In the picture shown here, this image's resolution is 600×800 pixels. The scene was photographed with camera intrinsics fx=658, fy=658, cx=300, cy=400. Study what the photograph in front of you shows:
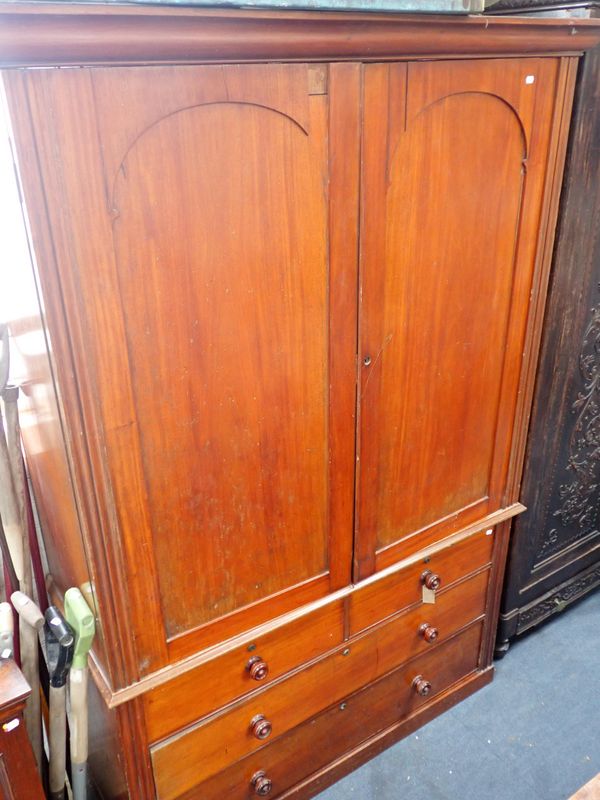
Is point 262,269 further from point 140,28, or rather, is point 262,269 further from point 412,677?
point 412,677

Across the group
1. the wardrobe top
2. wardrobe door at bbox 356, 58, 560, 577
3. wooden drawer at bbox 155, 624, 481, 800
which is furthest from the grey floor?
the wardrobe top

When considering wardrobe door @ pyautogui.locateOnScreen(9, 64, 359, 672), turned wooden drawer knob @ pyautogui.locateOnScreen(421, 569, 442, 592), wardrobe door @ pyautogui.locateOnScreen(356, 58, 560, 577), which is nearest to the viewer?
wardrobe door @ pyautogui.locateOnScreen(9, 64, 359, 672)

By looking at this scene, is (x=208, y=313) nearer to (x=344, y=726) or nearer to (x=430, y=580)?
(x=430, y=580)

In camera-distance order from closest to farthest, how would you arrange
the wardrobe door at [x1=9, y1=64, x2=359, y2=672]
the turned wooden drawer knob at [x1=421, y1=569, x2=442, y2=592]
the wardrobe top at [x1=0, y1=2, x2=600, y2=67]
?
the wardrobe top at [x1=0, y1=2, x2=600, y2=67], the wardrobe door at [x1=9, y1=64, x2=359, y2=672], the turned wooden drawer knob at [x1=421, y1=569, x2=442, y2=592]

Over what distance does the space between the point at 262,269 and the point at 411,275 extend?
0.34 meters

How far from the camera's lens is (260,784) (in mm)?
1488

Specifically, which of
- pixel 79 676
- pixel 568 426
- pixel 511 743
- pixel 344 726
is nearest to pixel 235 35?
pixel 79 676

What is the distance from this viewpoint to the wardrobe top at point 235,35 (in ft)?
2.57

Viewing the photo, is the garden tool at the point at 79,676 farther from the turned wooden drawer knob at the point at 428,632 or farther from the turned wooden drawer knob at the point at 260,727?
the turned wooden drawer knob at the point at 428,632

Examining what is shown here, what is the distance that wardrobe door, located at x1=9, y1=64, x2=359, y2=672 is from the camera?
910 mm

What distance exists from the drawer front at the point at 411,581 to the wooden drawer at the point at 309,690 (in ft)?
0.13

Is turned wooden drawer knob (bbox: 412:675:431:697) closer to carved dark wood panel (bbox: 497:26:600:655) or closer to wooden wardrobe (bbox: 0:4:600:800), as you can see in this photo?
wooden wardrobe (bbox: 0:4:600:800)

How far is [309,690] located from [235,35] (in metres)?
1.33

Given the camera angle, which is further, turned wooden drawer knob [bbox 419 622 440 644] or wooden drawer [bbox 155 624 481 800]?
turned wooden drawer knob [bbox 419 622 440 644]
